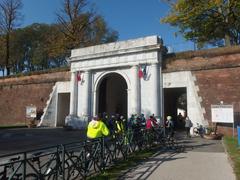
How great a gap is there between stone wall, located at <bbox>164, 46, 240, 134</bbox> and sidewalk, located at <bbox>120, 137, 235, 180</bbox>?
5879 mm

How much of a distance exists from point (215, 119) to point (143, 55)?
266 inches

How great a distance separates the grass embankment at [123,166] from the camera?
22.4 ft

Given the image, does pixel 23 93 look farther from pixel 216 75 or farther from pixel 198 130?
pixel 216 75

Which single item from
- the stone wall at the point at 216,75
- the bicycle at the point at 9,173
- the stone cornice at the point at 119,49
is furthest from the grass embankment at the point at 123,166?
the stone cornice at the point at 119,49

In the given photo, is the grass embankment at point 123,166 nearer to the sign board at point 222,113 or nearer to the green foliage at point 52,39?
the sign board at point 222,113

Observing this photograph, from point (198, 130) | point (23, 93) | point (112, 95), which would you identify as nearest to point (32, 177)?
point (198, 130)

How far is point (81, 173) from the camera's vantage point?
6629mm

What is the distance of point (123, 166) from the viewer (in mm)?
8094

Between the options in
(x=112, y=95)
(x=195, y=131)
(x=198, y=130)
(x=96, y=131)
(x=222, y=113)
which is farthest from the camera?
(x=112, y=95)

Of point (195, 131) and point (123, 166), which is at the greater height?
point (195, 131)

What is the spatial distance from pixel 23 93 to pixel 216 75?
18.0m

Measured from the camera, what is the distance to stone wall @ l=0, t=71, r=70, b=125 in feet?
77.6

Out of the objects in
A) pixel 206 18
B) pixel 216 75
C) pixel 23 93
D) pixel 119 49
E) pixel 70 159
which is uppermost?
pixel 206 18

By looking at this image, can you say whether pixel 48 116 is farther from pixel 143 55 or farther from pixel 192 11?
pixel 192 11
